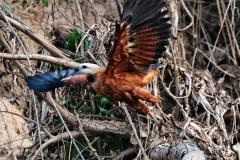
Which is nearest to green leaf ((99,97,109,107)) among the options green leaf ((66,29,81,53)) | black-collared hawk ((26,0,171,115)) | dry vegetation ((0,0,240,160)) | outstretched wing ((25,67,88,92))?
dry vegetation ((0,0,240,160))

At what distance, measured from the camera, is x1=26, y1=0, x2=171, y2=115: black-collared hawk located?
2465 millimetres

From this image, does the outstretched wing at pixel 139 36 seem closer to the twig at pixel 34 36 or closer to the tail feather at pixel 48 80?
the tail feather at pixel 48 80

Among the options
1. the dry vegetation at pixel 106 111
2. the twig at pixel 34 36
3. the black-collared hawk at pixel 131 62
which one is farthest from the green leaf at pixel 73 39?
the black-collared hawk at pixel 131 62

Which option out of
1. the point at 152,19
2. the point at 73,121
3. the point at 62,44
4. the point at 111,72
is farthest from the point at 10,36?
the point at 152,19

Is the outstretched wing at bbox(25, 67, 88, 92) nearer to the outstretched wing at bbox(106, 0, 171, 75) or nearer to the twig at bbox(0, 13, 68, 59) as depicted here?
the outstretched wing at bbox(106, 0, 171, 75)

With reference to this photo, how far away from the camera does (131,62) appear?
8.68 feet

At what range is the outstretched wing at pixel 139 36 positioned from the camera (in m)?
2.45

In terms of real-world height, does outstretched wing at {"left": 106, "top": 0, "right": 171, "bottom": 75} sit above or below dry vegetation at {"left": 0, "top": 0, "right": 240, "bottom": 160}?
above

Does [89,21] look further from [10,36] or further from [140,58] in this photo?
[140,58]

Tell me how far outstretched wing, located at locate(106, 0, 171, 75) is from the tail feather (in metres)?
0.21

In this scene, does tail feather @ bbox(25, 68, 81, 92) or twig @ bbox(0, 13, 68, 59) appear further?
twig @ bbox(0, 13, 68, 59)

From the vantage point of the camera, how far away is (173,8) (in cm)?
373

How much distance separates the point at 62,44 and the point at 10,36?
0.38 m

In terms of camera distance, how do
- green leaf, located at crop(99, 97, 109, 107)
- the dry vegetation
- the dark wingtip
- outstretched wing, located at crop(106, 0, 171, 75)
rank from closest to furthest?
outstretched wing, located at crop(106, 0, 171, 75) < the dark wingtip < the dry vegetation < green leaf, located at crop(99, 97, 109, 107)
